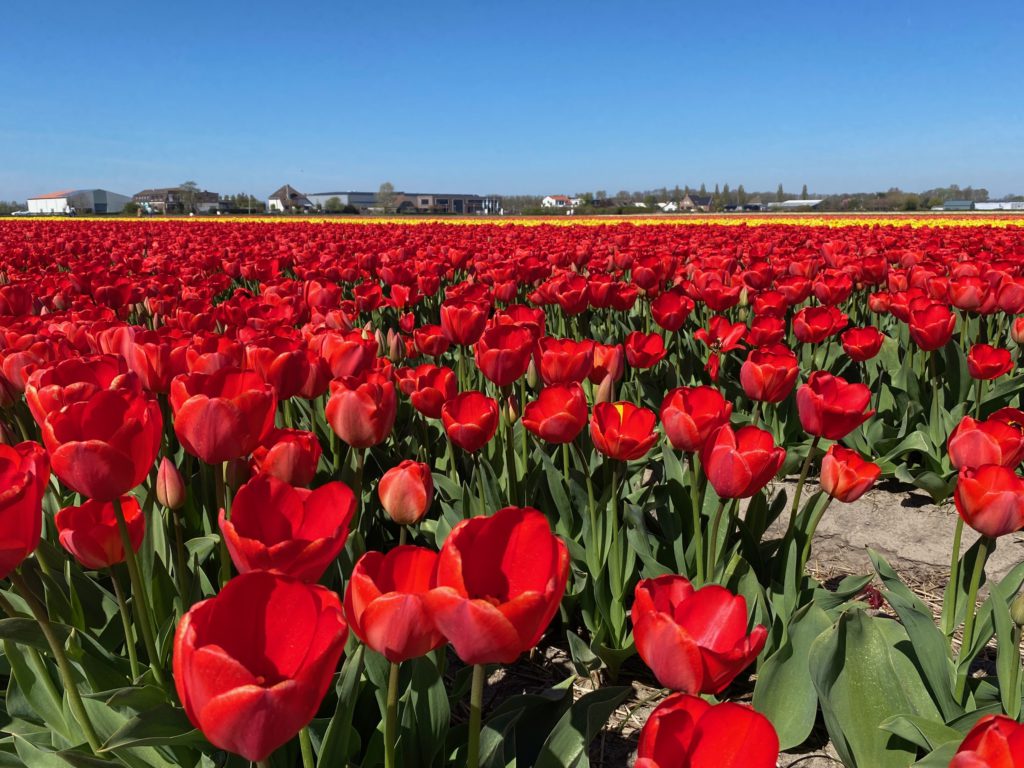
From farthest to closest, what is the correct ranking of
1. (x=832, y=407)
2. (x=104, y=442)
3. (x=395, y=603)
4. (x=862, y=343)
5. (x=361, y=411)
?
1. (x=862, y=343)
2. (x=832, y=407)
3. (x=361, y=411)
4. (x=104, y=442)
5. (x=395, y=603)

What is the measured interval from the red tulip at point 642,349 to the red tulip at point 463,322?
66 centimetres

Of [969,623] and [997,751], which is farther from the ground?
[997,751]

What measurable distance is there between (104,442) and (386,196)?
107 metres

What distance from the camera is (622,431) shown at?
202cm

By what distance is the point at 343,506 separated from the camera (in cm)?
122

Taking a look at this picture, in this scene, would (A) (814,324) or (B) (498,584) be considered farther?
(A) (814,324)

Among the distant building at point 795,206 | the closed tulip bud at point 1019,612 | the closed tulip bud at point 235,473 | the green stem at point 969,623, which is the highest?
the distant building at point 795,206

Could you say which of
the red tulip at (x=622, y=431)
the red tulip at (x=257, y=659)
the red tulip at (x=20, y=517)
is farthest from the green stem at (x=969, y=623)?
the red tulip at (x=20, y=517)

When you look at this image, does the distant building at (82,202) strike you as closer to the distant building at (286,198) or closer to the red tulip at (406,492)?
the distant building at (286,198)

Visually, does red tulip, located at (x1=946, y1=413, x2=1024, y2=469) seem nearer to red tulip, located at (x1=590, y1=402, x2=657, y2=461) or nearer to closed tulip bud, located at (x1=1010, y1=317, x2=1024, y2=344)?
red tulip, located at (x1=590, y1=402, x2=657, y2=461)

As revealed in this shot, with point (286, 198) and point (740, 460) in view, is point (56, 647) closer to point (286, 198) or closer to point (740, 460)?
point (740, 460)

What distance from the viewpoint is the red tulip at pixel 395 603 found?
947mm

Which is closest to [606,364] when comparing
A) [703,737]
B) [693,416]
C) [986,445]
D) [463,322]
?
[463,322]

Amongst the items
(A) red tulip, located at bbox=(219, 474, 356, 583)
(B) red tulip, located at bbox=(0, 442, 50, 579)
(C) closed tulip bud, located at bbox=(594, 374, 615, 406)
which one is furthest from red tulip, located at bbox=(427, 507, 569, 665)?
(C) closed tulip bud, located at bbox=(594, 374, 615, 406)
